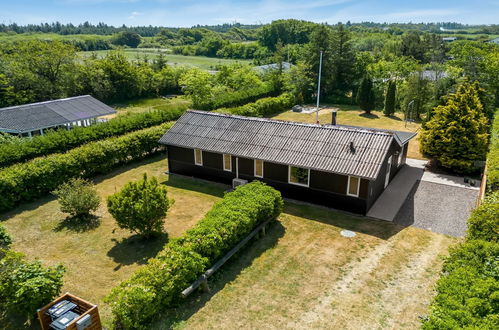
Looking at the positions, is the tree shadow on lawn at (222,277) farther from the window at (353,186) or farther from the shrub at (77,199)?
the shrub at (77,199)

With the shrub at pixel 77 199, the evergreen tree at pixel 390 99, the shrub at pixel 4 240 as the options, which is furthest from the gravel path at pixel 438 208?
the evergreen tree at pixel 390 99

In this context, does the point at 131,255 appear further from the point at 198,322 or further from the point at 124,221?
the point at 198,322

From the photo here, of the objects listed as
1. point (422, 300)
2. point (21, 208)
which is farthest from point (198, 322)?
point (21, 208)

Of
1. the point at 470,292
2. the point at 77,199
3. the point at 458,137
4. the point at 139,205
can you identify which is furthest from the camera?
the point at 458,137

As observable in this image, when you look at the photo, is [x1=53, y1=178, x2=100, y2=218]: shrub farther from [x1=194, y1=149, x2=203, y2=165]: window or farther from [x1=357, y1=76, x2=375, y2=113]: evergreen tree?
[x1=357, y1=76, x2=375, y2=113]: evergreen tree

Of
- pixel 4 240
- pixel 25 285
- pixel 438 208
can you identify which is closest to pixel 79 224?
pixel 4 240

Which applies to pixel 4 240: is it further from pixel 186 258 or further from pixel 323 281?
pixel 323 281
